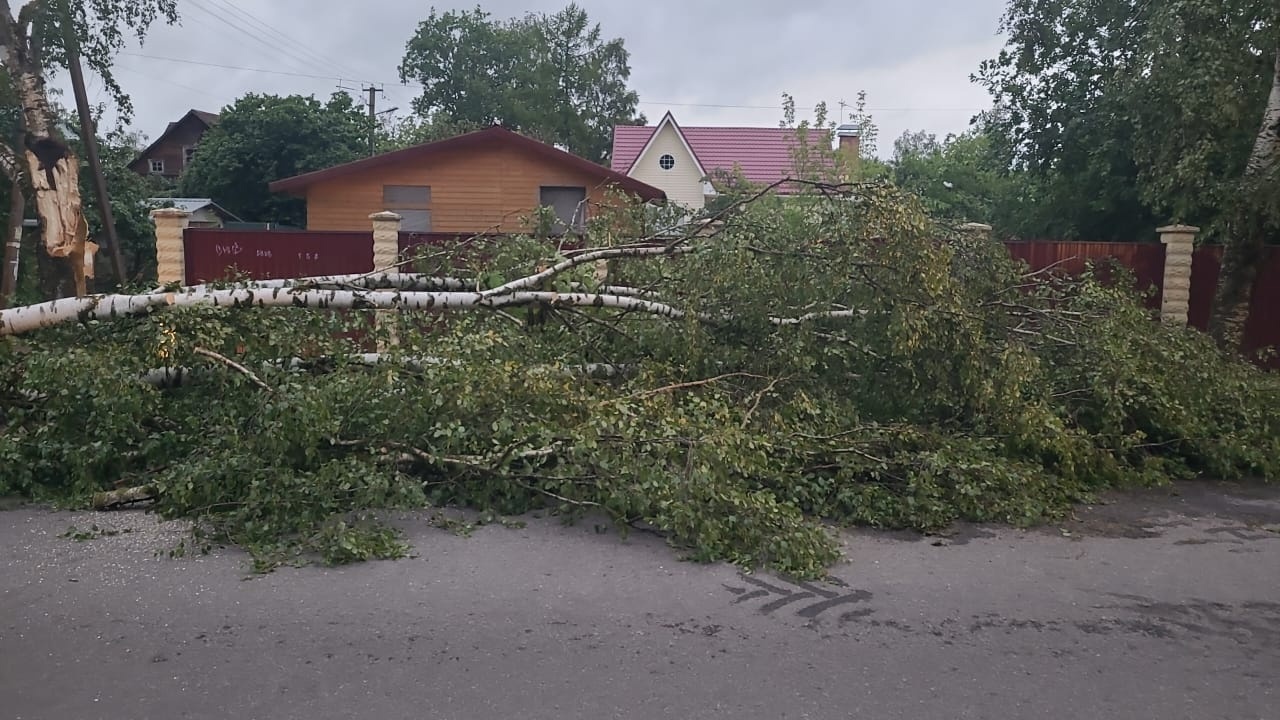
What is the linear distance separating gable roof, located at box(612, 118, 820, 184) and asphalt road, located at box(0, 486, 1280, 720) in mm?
28485

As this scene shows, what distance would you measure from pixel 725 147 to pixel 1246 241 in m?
26.0

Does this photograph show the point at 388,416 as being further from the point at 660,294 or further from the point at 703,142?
the point at 703,142

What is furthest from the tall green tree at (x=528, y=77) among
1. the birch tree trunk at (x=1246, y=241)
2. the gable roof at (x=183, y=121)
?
the birch tree trunk at (x=1246, y=241)

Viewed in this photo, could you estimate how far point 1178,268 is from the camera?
12.4m

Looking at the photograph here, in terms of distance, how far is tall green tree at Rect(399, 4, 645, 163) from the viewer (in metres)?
53.7

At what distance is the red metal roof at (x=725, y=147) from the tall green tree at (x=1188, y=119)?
16.3 m

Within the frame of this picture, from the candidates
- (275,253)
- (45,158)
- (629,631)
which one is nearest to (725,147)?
(275,253)

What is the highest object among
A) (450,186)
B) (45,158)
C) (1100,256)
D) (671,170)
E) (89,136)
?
(671,170)

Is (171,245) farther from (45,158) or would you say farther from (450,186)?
(450,186)

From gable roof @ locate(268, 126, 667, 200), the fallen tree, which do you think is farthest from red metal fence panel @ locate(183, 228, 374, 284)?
gable roof @ locate(268, 126, 667, 200)

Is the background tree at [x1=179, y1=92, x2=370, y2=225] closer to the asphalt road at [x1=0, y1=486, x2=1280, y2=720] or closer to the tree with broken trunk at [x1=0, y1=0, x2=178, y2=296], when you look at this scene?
the tree with broken trunk at [x1=0, y1=0, x2=178, y2=296]

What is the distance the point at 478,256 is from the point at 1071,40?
12.8m

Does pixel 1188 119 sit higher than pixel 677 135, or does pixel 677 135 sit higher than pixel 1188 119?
pixel 677 135

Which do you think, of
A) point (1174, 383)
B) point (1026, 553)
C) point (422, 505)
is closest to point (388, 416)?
point (422, 505)
